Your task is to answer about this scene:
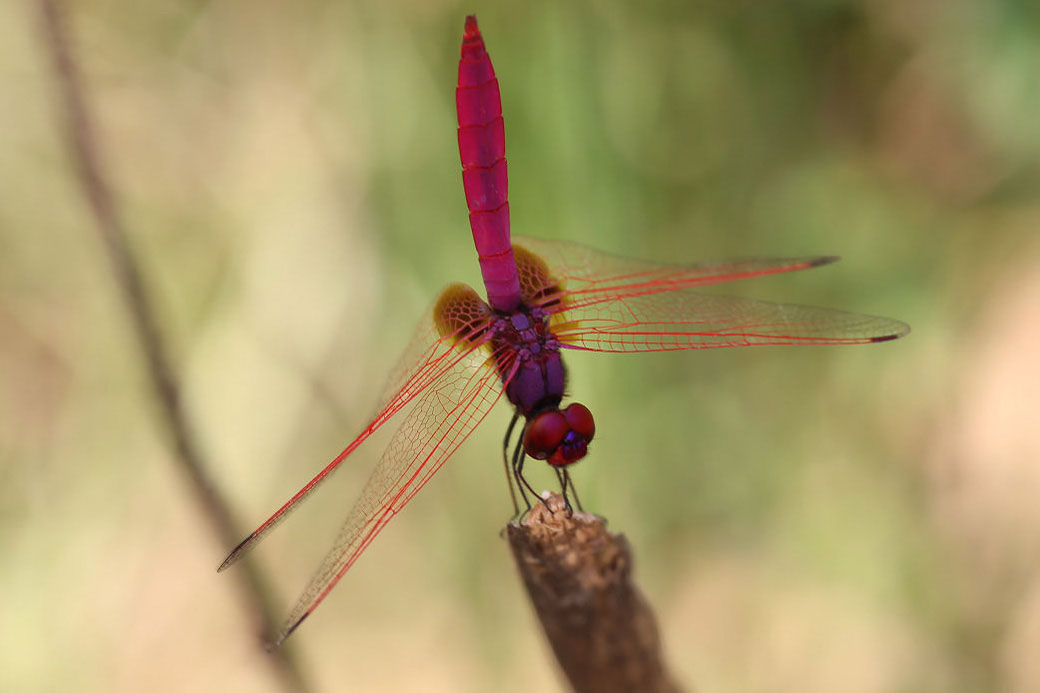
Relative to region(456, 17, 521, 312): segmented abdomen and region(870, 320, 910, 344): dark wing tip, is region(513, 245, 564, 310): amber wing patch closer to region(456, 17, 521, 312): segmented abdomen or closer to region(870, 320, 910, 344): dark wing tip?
region(456, 17, 521, 312): segmented abdomen

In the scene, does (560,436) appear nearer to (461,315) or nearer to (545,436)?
(545,436)

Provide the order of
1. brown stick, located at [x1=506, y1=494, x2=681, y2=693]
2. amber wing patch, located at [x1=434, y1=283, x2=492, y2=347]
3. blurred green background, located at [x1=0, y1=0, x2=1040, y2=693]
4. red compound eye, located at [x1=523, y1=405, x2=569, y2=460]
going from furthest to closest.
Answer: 1. blurred green background, located at [x1=0, y1=0, x2=1040, y2=693]
2. amber wing patch, located at [x1=434, y1=283, x2=492, y2=347]
3. red compound eye, located at [x1=523, y1=405, x2=569, y2=460]
4. brown stick, located at [x1=506, y1=494, x2=681, y2=693]

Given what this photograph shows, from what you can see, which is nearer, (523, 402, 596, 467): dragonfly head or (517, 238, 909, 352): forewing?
(523, 402, 596, 467): dragonfly head

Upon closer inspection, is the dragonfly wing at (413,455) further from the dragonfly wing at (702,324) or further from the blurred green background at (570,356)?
the blurred green background at (570,356)

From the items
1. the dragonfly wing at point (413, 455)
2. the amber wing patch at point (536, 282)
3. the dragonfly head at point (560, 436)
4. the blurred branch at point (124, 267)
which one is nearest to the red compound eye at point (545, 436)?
the dragonfly head at point (560, 436)

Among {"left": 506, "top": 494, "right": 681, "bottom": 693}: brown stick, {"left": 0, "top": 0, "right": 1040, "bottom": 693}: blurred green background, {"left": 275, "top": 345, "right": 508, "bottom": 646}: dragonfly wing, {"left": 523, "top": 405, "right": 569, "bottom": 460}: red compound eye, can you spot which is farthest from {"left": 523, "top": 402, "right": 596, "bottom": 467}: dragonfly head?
{"left": 0, "top": 0, "right": 1040, "bottom": 693}: blurred green background

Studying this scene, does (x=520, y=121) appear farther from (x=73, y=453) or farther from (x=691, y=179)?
(x=73, y=453)

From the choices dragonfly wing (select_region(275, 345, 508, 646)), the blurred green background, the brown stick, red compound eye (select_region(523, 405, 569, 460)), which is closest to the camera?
the brown stick
